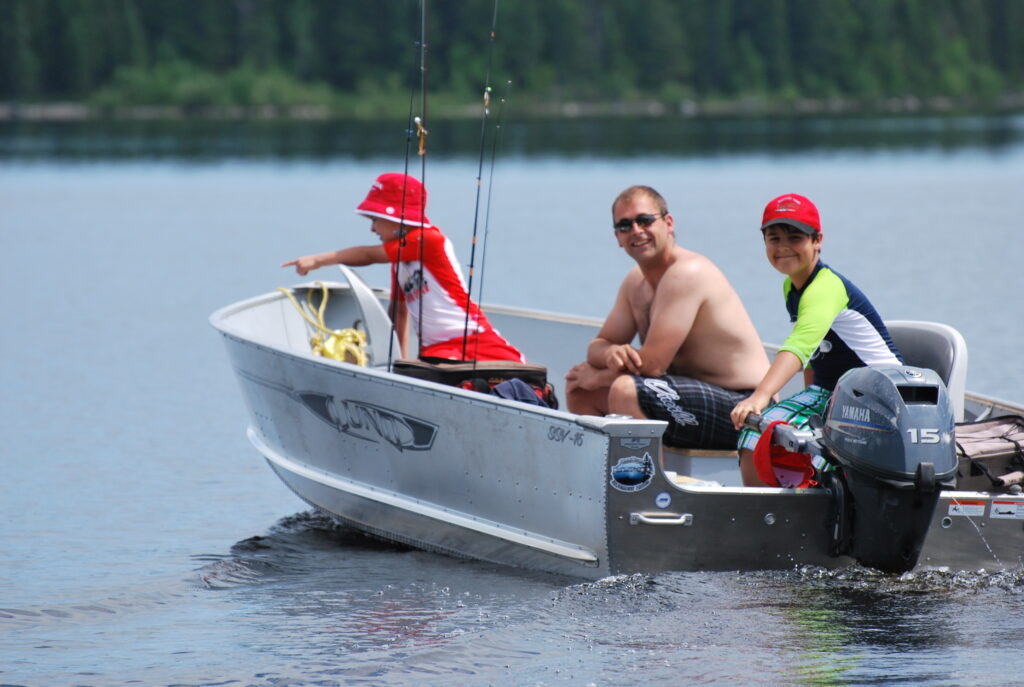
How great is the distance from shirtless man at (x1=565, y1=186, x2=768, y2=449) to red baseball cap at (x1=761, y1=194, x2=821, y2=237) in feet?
1.43

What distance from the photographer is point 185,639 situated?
18.7ft

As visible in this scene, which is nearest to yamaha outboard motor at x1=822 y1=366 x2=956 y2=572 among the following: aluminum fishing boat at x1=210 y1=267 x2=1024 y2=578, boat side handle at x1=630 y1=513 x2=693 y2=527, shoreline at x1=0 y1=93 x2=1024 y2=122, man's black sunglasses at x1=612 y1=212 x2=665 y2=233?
aluminum fishing boat at x1=210 y1=267 x2=1024 y2=578

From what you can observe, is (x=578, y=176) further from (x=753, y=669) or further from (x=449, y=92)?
(x=449, y=92)

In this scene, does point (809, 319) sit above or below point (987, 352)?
above

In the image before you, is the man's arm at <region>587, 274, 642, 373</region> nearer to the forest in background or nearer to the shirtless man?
the shirtless man

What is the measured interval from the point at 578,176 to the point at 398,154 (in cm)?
972

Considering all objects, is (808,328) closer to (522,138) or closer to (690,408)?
(690,408)

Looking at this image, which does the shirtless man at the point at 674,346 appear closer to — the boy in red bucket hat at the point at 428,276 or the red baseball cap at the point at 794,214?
the red baseball cap at the point at 794,214

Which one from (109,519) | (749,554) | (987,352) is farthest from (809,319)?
(987,352)

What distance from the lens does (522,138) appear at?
192ft

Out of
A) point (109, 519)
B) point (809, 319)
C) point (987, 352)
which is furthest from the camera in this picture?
point (987, 352)

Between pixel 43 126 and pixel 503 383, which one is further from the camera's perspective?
pixel 43 126

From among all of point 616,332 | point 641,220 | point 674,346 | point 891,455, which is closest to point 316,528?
point 616,332

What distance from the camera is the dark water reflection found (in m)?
47.8
